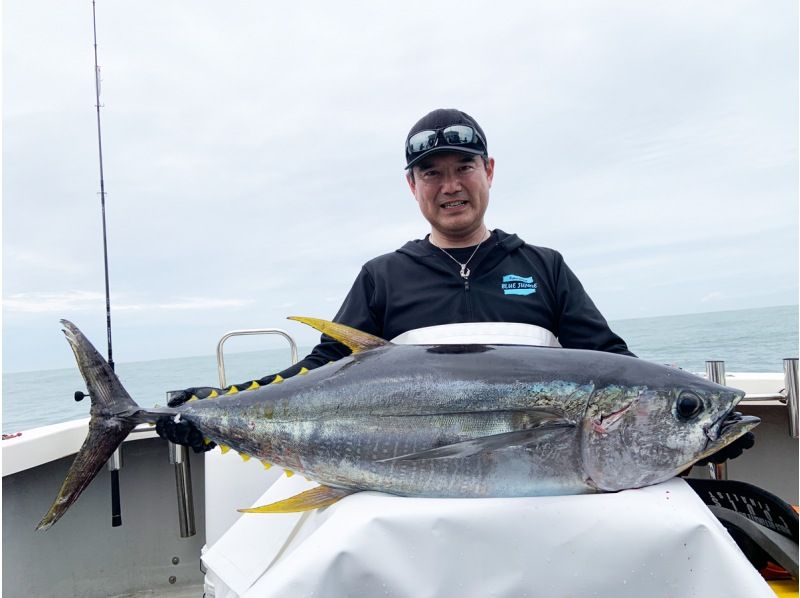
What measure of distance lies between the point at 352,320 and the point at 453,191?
0.70m

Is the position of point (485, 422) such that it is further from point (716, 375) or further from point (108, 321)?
point (108, 321)

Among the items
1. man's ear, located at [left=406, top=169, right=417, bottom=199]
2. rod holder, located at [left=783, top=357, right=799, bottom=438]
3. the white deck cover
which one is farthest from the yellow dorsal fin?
rod holder, located at [left=783, top=357, right=799, bottom=438]

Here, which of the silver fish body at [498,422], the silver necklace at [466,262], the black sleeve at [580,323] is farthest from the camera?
the silver necklace at [466,262]

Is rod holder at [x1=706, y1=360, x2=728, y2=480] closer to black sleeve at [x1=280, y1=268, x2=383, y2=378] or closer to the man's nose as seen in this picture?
the man's nose

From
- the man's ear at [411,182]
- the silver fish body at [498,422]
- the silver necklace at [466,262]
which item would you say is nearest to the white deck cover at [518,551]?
the silver fish body at [498,422]

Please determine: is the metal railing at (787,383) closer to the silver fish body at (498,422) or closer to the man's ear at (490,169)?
the man's ear at (490,169)

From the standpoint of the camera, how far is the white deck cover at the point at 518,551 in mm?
1136

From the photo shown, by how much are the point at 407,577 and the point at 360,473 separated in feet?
1.20

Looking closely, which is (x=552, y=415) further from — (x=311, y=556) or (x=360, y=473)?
(x=311, y=556)

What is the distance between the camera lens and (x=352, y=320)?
7.78 ft

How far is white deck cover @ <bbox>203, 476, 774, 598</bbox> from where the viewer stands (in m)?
1.14

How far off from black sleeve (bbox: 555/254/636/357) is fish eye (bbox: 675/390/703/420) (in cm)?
80

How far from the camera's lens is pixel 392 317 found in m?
2.33

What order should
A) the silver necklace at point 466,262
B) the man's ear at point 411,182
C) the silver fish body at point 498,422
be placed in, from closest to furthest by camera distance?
the silver fish body at point 498,422, the silver necklace at point 466,262, the man's ear at point 411,182
